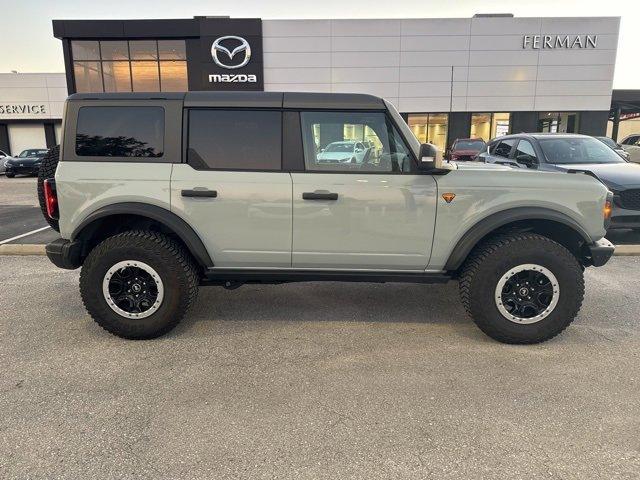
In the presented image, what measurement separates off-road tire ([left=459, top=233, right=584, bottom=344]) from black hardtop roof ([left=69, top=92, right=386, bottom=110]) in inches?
59.1

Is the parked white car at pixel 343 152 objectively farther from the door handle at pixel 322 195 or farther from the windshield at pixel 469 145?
the windshield at pixel 469 145

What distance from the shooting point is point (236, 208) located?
3.44 m

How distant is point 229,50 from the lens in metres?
25.1

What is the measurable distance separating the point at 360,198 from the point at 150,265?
5.94 feet

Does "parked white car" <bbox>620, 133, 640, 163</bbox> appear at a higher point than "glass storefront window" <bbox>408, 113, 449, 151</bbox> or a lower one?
lower

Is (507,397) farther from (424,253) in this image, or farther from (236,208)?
(236,208)

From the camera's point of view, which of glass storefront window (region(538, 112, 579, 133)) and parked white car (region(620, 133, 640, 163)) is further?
glass storefront window (region(538, 112, 579, 133))

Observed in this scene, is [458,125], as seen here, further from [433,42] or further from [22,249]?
[22,249]

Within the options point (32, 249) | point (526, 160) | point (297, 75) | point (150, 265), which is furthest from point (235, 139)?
point (297, 75)

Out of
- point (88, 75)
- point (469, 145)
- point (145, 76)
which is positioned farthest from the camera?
point (88, 75)

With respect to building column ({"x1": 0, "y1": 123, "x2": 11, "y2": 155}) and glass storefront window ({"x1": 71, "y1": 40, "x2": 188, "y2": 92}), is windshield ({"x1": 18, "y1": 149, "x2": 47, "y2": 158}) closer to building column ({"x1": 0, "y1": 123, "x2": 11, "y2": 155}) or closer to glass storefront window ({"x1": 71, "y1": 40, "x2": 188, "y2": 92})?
glass storefront window ({"x1": 71, "y1": 40, "x2": 188, "y2": 92})

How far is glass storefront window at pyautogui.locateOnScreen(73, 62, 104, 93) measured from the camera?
86.7 ft

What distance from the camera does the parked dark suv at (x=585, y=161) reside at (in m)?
6.48

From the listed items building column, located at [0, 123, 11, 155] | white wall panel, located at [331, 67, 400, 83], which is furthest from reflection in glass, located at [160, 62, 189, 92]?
building column, located at [0, 123, 11, 155]
